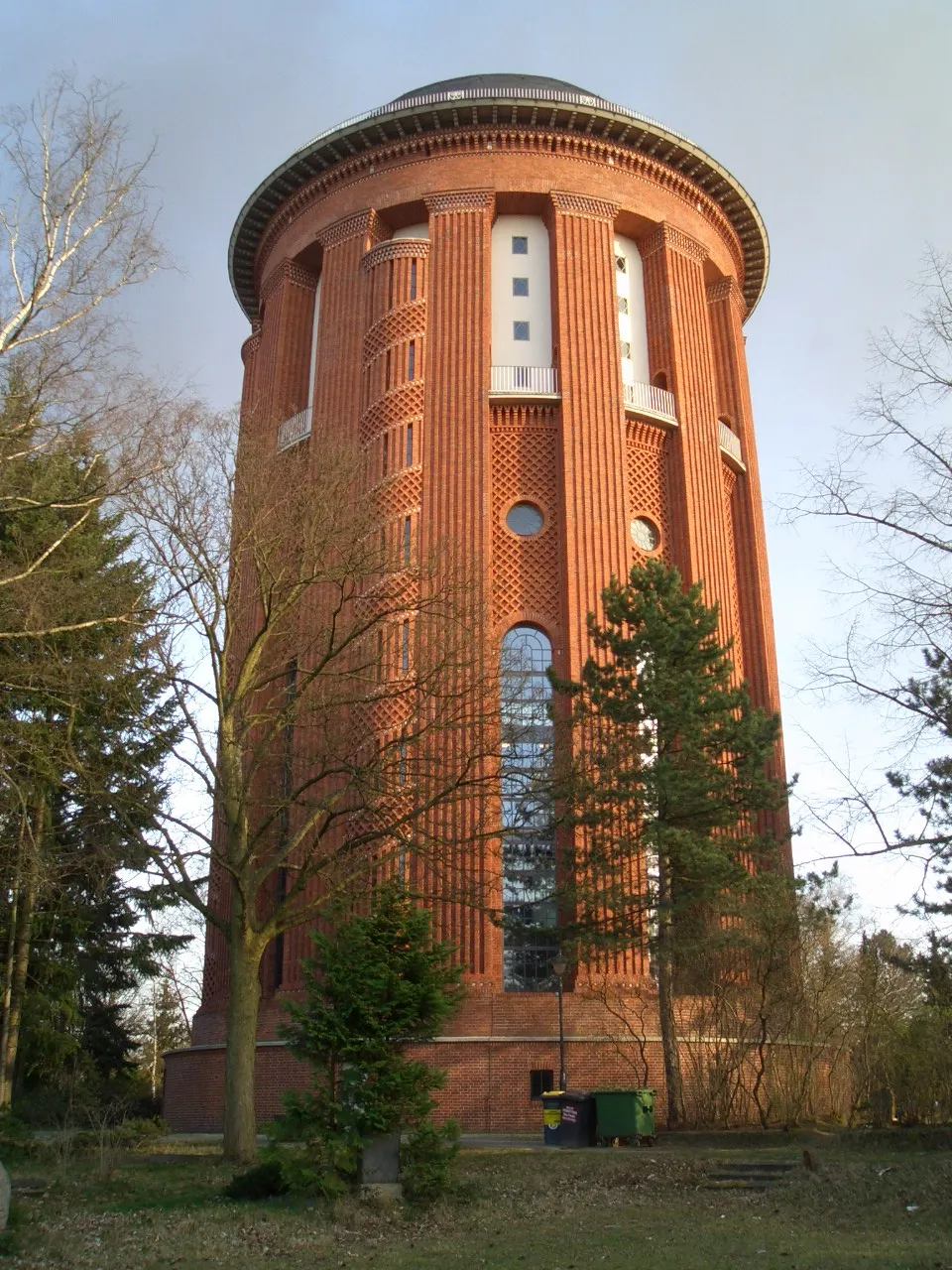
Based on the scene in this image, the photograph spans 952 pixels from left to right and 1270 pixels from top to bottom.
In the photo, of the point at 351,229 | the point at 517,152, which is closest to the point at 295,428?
the point at 351,229

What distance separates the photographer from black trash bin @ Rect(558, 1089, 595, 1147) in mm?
16609

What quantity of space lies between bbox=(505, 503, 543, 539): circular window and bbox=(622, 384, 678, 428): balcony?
3.39 metres

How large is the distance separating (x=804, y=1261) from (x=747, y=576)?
73.0 ft

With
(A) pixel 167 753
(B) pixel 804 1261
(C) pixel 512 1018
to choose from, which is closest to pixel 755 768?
(C) pixel 512 1018

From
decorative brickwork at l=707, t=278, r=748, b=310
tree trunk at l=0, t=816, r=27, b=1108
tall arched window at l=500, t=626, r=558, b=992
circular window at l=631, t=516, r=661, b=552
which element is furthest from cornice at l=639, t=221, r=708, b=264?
tree trunk at l=0, t=816, r=27, b=1108

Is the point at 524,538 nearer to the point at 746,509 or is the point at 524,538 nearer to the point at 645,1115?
the point at 746,509

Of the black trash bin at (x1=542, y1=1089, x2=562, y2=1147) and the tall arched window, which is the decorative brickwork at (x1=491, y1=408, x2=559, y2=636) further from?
the black trash bin at (x1=542, y1=1089, x2=562, y2=1147)

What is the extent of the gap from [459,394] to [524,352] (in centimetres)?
239

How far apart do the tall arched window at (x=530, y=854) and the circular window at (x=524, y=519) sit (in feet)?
7.46

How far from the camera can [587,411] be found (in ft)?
87.9

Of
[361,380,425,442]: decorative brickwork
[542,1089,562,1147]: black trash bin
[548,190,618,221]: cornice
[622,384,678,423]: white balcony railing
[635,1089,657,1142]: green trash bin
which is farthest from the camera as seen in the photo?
[548,190,618,221]: cornice

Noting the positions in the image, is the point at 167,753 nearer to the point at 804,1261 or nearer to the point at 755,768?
the point at 755,768

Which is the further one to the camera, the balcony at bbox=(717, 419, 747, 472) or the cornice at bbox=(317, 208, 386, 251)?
the balcony at bbox=(717, 419, 747, 472)

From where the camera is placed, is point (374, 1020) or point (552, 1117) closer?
point (374, 1020)
